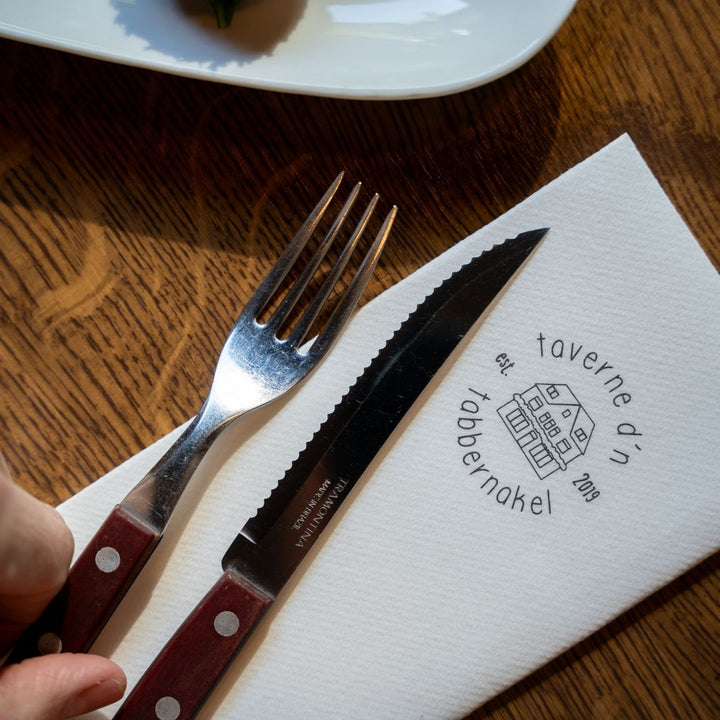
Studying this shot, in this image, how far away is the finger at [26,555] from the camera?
1.12 ft

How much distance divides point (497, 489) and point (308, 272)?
172 millimetres

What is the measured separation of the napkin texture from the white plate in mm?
91

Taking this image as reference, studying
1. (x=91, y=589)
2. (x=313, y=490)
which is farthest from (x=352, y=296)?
(x=91, y=589)

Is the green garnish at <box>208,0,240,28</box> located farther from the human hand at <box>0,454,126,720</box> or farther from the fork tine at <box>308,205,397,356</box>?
the human hand at <box>0,454,126,720</box>

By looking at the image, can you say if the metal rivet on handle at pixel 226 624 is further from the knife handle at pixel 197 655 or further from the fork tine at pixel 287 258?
the fork tine at pixel 287 258

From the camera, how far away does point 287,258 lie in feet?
1.46

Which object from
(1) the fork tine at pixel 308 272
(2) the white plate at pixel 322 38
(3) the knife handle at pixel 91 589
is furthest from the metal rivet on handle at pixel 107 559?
(2) the white plate at pixel 322 38

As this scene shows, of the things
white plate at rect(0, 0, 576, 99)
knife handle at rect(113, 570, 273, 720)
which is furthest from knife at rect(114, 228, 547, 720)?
white plate at rect(0, 0, 576, 99)

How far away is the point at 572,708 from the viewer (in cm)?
46

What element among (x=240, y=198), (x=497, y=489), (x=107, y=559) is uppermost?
(x=240, y=198)

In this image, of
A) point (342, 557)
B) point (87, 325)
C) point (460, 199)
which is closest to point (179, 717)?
point (342, 557)

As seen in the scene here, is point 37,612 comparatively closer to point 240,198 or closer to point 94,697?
point 94,697

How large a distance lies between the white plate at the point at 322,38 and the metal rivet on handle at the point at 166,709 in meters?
0.34

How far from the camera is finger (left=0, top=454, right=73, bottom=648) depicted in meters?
→ 0.34
